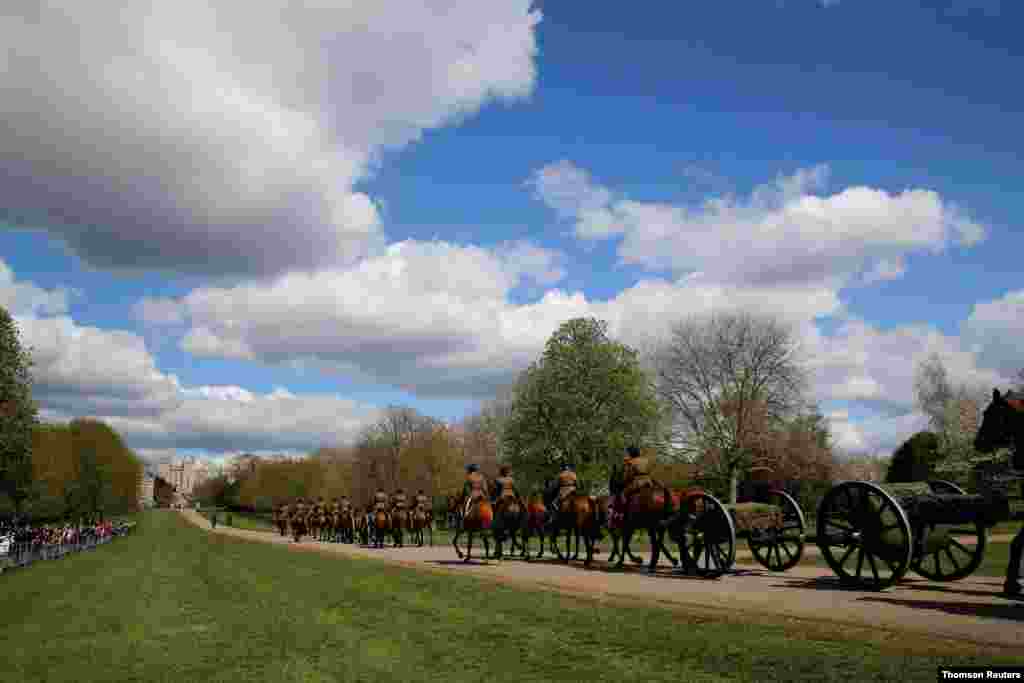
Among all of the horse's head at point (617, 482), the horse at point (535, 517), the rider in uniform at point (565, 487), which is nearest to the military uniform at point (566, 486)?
the rider in uniform at point (565, 487)

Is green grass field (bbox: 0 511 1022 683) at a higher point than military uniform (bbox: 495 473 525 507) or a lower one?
lower

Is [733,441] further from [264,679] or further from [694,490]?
[264,679]

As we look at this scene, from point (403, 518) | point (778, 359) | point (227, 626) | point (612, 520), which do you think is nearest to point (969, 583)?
point (612, 520)

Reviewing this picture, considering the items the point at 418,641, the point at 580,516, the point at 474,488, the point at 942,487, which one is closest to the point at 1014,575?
the point at 942,487

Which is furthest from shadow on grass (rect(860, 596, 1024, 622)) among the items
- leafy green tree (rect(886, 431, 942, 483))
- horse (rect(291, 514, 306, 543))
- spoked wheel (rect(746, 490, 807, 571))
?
leafy green tree (rect(886, 431, 942, 483))

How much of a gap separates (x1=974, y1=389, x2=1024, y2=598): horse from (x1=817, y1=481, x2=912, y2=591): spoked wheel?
126 cm

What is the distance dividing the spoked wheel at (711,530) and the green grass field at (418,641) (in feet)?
12.0

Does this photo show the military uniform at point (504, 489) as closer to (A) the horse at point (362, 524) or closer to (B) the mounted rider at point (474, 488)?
(B) the mounted rider at point (474, 488)

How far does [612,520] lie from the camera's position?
18.5 metres

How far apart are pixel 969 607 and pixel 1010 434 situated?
8.83 ft

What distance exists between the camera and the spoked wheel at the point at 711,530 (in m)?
14.1

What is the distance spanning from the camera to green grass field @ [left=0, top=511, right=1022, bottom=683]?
7281 mm

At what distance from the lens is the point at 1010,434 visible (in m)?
10.5

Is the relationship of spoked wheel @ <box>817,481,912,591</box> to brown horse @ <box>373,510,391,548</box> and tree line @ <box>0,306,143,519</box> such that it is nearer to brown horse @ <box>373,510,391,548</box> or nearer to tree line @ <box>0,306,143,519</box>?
brown horse @ <box>373,510,391,548</box>
